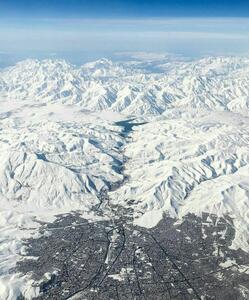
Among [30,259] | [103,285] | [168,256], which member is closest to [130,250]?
[168,256]

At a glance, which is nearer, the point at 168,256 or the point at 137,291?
the point at 137,291

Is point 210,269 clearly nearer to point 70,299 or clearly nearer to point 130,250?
point 130,250

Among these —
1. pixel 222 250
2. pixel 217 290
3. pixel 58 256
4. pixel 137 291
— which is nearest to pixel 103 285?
pixel 137 291

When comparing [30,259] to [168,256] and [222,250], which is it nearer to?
[168,256]

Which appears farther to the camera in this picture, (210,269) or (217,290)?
(210,269)

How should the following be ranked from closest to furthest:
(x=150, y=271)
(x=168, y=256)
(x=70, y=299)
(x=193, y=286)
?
(x=70, y=299)
(x=193, y=286)
(x=150, y=271)
(x=168, y=256)

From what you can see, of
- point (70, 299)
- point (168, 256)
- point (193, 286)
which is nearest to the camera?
point (70, 299)

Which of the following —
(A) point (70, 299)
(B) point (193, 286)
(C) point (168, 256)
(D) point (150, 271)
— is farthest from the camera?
(C) point (168, 256)

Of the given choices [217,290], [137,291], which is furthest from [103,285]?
[217,290]

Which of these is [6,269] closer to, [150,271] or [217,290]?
[150,271]
